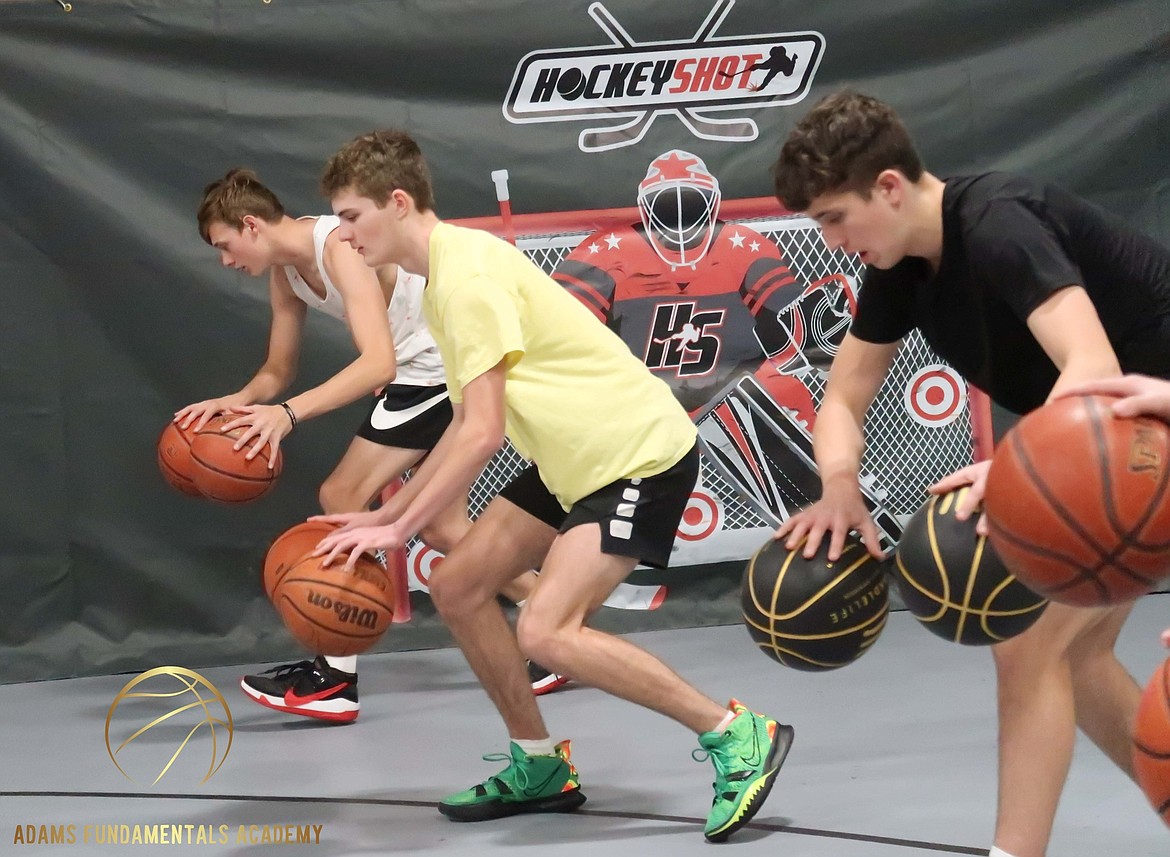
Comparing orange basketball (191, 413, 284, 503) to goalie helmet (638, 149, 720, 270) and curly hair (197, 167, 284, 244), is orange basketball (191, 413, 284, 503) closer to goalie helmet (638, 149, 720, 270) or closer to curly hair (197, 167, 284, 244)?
curly hair (197, 167, 284, 244)

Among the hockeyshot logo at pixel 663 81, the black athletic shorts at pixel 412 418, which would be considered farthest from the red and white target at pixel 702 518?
the hockeyshot logo at pixel 663 81

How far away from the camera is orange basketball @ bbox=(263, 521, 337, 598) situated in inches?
131

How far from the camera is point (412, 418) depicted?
4.57 m

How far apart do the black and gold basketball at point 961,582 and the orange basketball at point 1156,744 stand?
0.33 m

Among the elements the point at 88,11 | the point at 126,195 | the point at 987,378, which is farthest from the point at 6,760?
the point at 987,378

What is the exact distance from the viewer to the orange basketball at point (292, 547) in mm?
3319

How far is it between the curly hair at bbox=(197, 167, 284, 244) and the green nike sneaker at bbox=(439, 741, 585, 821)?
1.93 m

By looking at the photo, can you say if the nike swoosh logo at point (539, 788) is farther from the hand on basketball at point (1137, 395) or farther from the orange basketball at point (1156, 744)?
the hand on basketball at point (1137, 395)

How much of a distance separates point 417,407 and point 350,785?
4.48ft

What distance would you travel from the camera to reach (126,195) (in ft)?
17.5

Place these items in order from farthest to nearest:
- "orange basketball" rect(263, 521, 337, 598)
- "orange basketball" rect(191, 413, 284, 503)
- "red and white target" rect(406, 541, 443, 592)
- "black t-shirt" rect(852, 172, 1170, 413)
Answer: "red and white target" rect(406, 541, 443, 592) → "orange basketball" rect(191, 413, 284, 503) → "orange basketball" rect(263, 521, 337, 598) → "black t-shirt" rect(852, 172, 1170, 413)

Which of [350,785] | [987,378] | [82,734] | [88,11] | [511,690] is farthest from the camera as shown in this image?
[88,11]

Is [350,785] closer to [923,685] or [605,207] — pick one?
[923,685]

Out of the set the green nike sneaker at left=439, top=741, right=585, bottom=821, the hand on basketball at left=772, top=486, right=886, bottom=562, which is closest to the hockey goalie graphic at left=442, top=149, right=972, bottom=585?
the green nike sneaker at left=439, top=741, right=585, bottom=821
